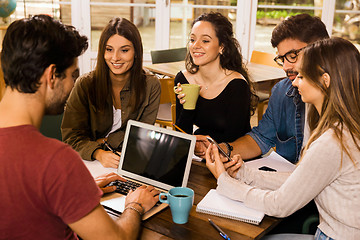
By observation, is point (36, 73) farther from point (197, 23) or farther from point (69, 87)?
point (197, 23)

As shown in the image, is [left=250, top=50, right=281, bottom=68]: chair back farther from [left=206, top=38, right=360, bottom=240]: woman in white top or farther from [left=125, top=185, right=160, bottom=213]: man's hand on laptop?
[left=125, top=185, right=160, bottom=213]: man's hand on laptop

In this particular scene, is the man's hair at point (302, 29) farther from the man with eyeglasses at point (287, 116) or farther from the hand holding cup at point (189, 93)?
the hand holding cup at point (189, 93)

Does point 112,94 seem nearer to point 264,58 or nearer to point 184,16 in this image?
point 264,58

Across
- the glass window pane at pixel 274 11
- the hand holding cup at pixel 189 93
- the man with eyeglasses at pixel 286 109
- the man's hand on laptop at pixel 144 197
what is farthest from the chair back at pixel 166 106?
the glass window pane at pixel 274 11

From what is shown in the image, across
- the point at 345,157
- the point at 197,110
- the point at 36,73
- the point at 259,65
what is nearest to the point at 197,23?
the point at 197,110

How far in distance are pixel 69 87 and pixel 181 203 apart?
479 mm

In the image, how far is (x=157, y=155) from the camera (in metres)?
1.58

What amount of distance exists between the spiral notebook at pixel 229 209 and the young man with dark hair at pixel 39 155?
0.37 m

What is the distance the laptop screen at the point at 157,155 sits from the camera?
1.54 m

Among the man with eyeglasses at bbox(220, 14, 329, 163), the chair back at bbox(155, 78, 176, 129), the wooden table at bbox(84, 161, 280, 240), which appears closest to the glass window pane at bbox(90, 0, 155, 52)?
the chair back at bbox(155, 78, 176, 129)

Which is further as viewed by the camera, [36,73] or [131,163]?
[131,163]

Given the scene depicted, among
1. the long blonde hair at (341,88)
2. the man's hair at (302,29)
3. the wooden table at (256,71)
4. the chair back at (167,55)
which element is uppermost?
the man's hair at (302,29)

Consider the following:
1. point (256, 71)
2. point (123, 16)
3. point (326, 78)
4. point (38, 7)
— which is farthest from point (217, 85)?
point (38, 7)

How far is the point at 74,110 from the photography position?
2.05 metres
